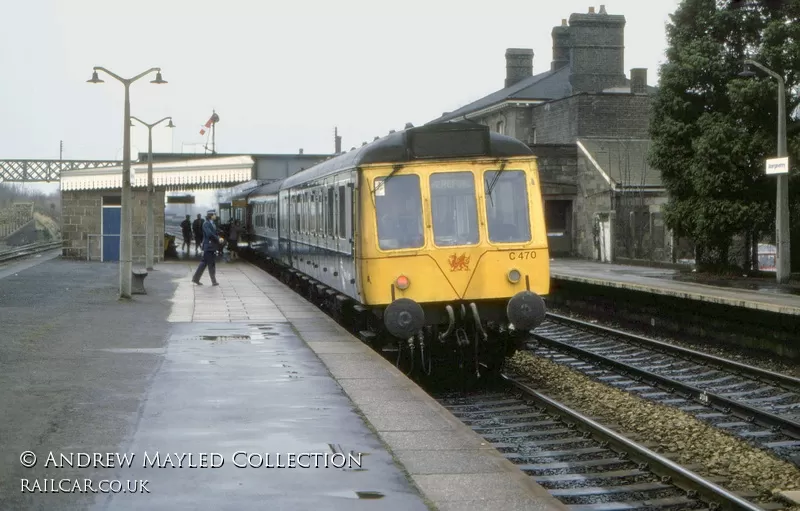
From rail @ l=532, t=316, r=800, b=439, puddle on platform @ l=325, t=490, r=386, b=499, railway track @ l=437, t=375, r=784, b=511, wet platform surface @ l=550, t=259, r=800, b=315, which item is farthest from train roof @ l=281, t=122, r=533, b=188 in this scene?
puddle on platform @ l=325, t=490, r=386, b=499

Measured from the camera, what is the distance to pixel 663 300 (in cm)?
2150

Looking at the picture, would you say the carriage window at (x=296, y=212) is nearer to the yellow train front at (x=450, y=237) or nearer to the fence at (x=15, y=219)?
the yellow train front at (x=450, y=237)

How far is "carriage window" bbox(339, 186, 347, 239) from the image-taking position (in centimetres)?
1534

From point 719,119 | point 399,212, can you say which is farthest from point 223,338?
point 719,119

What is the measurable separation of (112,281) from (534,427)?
1842cm

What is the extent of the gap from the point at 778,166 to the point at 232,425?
59.5ft

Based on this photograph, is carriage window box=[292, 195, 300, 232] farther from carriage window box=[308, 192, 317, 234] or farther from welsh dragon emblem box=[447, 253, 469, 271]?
welsh dragon emblem box=[447, 253, 469, 271]

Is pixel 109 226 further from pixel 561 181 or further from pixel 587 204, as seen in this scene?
pixel 587 204

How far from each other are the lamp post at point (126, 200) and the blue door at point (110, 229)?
A: 11.4 metres

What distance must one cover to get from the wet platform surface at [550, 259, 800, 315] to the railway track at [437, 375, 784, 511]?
223 inches

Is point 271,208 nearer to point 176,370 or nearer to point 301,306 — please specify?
point 301,306

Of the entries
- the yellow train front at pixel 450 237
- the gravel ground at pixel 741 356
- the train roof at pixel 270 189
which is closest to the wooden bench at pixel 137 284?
the train roof at pixel 270 189

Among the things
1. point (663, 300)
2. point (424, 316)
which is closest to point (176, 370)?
point (424, 316)

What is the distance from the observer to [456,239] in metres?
13.7
